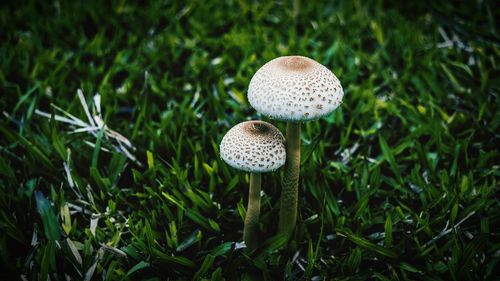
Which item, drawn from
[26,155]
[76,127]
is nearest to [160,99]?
[76,127]

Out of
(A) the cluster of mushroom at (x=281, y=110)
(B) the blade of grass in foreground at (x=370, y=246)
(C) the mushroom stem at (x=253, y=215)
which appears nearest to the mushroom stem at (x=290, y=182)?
(A) the cluster of mushroom at (x=281, y=110)

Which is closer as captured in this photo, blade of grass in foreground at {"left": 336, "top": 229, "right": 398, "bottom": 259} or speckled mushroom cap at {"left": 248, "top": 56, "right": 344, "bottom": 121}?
speckled mushroom cap at {"left": 248, "top": 56, "right": 344, "bottom": 121}

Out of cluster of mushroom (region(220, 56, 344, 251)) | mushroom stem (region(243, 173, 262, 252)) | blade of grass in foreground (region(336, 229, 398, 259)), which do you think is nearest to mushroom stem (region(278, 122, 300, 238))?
cluster of mushroom (region(220, 56, 344, 251))

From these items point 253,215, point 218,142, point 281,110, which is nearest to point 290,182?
point 253,215

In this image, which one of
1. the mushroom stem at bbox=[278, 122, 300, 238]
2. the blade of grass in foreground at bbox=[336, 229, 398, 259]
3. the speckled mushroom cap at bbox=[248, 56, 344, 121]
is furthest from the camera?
the blade of grass in foreground at bbox=[336, 229, 398, 259]

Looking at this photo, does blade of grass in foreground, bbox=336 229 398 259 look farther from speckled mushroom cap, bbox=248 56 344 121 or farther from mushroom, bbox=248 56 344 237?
speckled mushroom cap, bbox=248 56 344 121

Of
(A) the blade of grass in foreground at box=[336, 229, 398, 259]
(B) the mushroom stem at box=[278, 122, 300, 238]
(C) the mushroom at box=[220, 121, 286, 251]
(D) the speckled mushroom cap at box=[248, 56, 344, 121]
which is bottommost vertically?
(A) the blade of grass in foreground at box=[336, 229, 398, 259]

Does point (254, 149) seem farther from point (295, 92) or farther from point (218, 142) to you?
point (218, 142)

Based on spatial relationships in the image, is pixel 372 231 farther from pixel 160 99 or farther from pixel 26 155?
pixel 26 155
